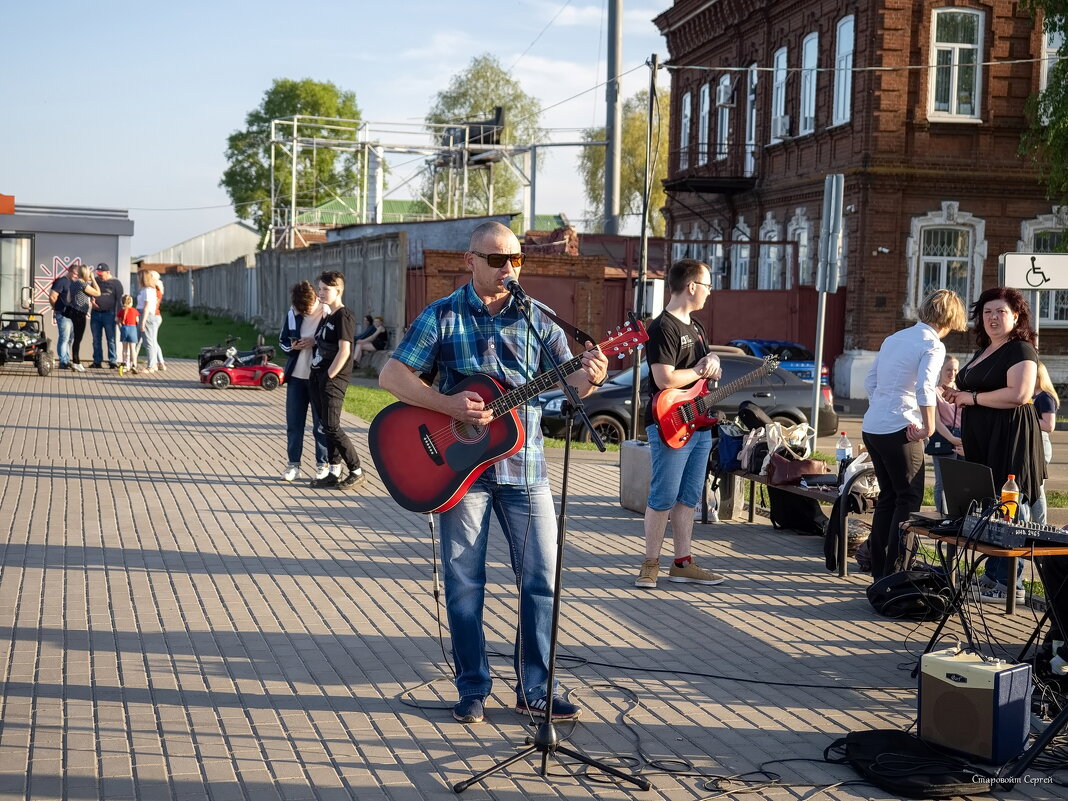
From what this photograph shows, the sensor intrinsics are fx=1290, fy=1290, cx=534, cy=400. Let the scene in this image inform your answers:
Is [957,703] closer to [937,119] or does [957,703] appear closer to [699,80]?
[937,119]

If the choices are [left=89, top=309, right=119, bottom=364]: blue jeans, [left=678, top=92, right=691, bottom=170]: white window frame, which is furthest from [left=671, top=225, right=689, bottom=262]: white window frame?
[left=89, top=309, right=119, bottom=364]: blue jeans

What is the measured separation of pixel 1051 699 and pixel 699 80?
36.6 m

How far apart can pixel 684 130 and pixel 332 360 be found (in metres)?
32.2

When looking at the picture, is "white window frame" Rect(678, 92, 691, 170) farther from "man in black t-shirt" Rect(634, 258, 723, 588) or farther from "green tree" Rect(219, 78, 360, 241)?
"green tree" Rect(219, 78, 360, 241)

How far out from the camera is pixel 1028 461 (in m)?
8.00

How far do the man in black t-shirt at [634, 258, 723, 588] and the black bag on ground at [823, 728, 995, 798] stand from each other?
3028 millimetres

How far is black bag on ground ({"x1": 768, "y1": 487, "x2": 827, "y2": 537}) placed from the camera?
1095 cm

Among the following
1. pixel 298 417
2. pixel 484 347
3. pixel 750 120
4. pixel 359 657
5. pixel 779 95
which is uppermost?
pixel 779 95

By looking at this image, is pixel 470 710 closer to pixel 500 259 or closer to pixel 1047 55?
pixel 500 259

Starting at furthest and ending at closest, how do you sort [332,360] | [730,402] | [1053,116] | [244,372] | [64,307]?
[1053,116] < [64,307] < [244,372] < [730,402] < [332,360]

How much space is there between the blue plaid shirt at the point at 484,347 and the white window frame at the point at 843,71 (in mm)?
26031

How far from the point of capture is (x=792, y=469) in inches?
397

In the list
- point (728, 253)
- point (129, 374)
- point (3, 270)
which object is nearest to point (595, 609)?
point (129, 374)

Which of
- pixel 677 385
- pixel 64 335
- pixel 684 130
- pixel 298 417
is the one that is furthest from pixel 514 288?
pixel 684 130
